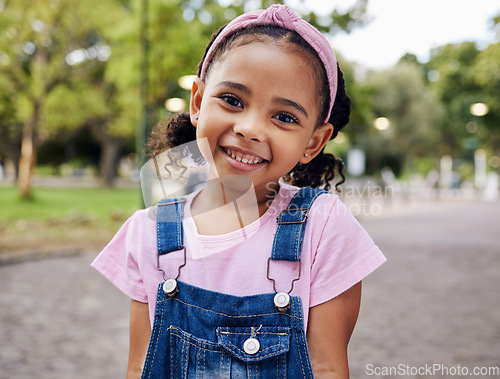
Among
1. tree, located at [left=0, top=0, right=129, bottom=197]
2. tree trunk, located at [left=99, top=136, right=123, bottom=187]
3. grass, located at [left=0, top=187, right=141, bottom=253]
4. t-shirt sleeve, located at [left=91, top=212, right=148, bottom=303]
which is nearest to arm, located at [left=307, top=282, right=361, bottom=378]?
t-shirt sleeve, located at [left=91, top=212, right=148, bottom=303]

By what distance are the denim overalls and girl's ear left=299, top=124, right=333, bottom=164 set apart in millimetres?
134

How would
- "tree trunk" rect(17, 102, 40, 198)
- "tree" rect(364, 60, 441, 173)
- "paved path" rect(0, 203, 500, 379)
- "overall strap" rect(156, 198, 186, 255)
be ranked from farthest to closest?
"tree" rect(364, 60, 441, 173), "tree trunk" rect(17, 102, 40, 198), "paved path" rect(0, 203, 500, 379), "overall strap" rect(156, 198, 186, 255)

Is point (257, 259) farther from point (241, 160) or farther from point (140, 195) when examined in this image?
point (140, 195)

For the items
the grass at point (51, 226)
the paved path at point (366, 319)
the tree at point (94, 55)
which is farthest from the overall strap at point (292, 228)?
the grass at point (51, 226)

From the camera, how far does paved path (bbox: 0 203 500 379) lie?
4.00m

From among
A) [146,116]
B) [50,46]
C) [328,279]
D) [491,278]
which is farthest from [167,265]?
[50,46]

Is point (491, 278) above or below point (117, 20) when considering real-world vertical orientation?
below

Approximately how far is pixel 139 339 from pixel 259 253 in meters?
0.38

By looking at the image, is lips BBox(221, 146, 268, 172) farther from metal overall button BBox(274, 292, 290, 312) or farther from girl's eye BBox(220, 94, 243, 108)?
metal overall button BBox(274, 292, 290, 312)

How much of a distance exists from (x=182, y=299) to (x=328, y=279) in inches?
14.0

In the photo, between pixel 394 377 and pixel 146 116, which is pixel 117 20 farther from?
pixel 394 377

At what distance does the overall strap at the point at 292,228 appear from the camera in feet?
3.97

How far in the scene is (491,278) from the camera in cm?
714

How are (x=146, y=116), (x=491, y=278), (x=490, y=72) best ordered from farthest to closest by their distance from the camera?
(x=490, y=72), (x=146, y=116), (x=491, y=278)
